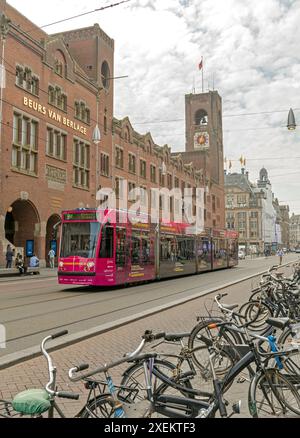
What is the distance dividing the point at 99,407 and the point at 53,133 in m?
33.3

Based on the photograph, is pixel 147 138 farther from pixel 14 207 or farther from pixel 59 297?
pixel 59 297

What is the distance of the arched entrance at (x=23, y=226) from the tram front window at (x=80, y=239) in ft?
51.6

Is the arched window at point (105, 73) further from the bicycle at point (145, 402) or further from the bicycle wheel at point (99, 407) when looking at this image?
the bicycle wheel at point (99, 407)

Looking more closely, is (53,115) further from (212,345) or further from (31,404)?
(31,404)

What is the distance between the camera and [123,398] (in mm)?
3258

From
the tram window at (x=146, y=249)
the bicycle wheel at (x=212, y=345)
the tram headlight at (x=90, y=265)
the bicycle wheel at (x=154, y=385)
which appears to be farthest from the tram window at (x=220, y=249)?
the bicycle wheel at (x=154, y=385)

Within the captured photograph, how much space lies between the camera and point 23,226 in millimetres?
32656

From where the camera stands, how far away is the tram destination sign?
54.7 ft

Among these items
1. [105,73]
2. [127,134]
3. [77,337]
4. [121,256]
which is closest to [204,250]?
[121,256]

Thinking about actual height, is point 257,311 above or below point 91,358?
above

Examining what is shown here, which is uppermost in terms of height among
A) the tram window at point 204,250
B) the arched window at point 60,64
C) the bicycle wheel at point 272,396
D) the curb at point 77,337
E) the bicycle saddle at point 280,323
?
the arched window at point 60,64

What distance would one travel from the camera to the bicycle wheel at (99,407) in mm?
3088

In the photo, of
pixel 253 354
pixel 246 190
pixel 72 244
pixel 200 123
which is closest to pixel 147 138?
pixel 200 123
